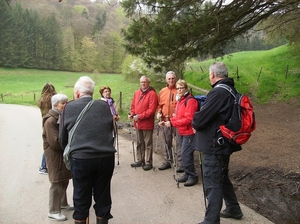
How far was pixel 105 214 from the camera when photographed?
3.25 m

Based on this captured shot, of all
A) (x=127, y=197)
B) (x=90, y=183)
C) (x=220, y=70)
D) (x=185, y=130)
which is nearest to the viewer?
(x=90, y=183)

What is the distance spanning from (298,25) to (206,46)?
7.13 meters

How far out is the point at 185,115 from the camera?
4.89m

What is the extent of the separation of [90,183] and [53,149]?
3.18 ft

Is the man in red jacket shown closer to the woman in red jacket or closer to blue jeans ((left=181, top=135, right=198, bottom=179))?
the woman in red jacket

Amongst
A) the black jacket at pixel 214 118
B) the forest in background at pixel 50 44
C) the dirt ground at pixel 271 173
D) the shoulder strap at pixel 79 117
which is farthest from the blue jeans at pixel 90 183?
the forest in background at pixel 50 44

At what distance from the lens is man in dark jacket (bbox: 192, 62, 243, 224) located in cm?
336

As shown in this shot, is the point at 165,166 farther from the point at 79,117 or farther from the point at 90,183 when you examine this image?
the point at 79,117

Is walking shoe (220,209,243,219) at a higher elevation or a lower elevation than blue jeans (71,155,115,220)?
lower

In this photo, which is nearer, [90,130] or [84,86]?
[90,130]

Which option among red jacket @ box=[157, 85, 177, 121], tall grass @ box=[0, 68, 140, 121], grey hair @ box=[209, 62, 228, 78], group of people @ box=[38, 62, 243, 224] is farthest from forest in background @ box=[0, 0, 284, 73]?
grey hair @ box=[209, 62, 228, 78]

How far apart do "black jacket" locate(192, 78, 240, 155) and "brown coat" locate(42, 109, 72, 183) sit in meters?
1.87

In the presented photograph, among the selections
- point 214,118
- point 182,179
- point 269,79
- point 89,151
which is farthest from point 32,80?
point 214,118

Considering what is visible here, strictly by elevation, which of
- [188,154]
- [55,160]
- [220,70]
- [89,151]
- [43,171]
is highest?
[220,70]
